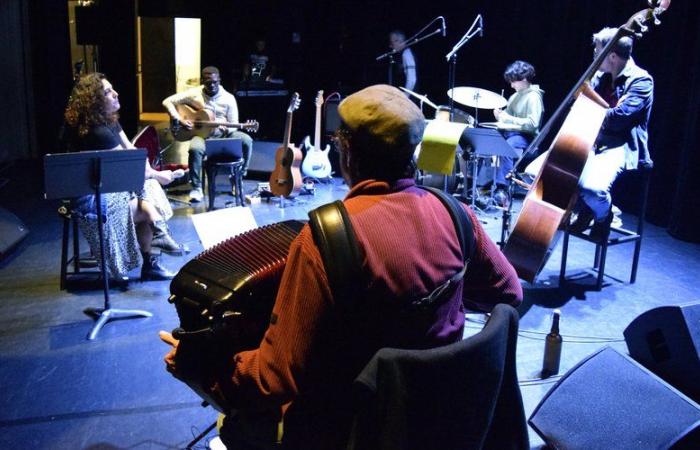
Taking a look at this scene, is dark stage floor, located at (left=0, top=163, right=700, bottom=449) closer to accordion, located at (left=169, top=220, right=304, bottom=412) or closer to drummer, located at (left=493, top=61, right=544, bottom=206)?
accordion, located at (left=169, top=220, right=304, bottom=412)

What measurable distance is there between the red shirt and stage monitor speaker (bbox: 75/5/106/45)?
25.9 feet

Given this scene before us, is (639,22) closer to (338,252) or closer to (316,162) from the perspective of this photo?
(338,252)

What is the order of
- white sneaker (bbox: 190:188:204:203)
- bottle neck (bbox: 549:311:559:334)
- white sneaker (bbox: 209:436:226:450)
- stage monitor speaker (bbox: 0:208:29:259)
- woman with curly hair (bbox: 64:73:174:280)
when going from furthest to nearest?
white sneaker (bbox: 190:188:204:203) < stage monitor speaker (bbox: 0:208:29:259) < woman with curly hair (bbox: 64:73:174:280) < bottle neck (bbox: 549:311:559:334) < white sneaker (bbox: 209:436:226:450)

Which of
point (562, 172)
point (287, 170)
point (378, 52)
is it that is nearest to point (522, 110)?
point (287, 170)

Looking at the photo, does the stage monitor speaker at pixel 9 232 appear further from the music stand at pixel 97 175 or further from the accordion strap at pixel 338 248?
the accordion strap at pixel 338 248

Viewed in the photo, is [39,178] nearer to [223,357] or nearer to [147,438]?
[147,438]

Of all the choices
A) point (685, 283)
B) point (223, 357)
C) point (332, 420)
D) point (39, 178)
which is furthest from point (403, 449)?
point (39, 178)

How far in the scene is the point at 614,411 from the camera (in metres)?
2.48

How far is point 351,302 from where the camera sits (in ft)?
4.50

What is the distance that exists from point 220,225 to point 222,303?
0.94m

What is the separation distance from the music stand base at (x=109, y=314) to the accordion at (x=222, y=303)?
242 centimetres

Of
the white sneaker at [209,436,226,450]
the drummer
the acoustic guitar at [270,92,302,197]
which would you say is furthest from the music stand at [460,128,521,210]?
the white sneaker at [209,436,226,450]

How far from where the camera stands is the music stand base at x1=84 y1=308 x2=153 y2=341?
3.75m

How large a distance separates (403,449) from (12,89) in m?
8.64
